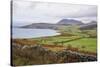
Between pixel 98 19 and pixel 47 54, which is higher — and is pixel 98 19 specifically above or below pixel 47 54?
above

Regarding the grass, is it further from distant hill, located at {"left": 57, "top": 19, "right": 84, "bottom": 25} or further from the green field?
distant hill, located at {"left": 57, "top": 19, "right": 84, "bottom": 25}

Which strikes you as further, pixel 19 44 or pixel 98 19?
pixel 98 19

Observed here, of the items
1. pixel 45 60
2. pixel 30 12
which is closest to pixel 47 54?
pixel 45 60

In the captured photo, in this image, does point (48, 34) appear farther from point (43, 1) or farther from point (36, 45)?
point (43, 1)

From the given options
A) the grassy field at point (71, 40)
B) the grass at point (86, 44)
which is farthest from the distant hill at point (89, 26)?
the grass at point (86, 44)

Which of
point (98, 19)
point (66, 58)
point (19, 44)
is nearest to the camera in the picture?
point (19, 44)

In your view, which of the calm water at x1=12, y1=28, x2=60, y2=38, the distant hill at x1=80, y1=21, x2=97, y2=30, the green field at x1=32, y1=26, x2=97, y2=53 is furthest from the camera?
the distant hill at x1=80, y1=21, x2=97, y2=30

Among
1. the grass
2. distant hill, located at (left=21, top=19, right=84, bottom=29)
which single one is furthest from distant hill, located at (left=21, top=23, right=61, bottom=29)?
the grass

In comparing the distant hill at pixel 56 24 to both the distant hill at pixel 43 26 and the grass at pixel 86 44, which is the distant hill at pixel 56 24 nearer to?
the distant hill at pixel 43 26
